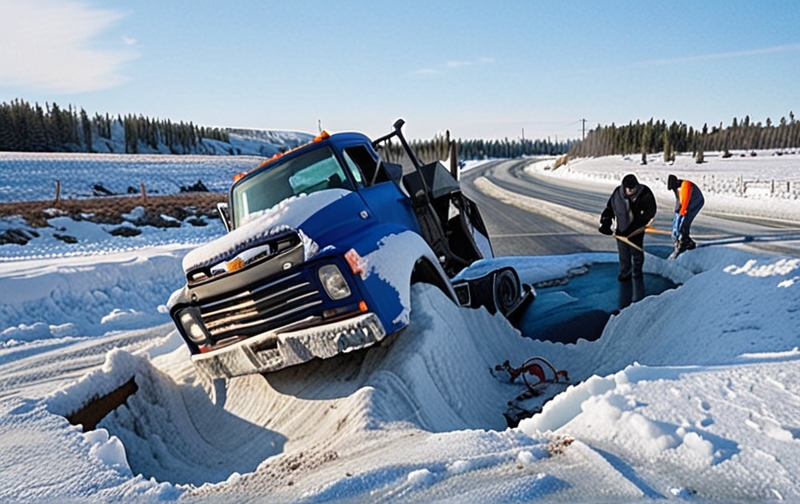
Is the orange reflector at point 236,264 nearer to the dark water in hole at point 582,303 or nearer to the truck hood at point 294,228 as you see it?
the truck hood at point 294,228

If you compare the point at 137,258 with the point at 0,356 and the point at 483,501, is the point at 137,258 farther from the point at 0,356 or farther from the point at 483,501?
the point at 483,501

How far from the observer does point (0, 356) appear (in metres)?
6.82

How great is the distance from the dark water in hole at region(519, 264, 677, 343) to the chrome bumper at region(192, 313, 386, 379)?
127 inches

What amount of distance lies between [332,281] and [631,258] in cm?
593

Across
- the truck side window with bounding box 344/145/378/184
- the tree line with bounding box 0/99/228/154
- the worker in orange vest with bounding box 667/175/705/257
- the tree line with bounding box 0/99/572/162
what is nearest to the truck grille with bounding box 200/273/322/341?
the truck side window with bounding box 344/145/378/184

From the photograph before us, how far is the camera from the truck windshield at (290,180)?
604 cm

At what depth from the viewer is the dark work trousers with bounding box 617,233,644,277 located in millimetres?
8875

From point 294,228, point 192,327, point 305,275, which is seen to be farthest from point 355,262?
point 192,327

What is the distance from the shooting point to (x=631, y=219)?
30.3 feet

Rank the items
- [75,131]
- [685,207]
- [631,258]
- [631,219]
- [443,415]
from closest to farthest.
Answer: [443,415] < [631,258] < [631,219] < [685,207] < [75,131]

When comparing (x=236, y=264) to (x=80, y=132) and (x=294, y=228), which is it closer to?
(x=294, y=228)

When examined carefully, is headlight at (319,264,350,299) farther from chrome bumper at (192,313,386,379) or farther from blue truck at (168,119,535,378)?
chrome bumper at (192,313,386,379)

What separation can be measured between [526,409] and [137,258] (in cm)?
985

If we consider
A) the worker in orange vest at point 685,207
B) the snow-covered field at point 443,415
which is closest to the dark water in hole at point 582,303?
the snow-covered field at point 443,415
